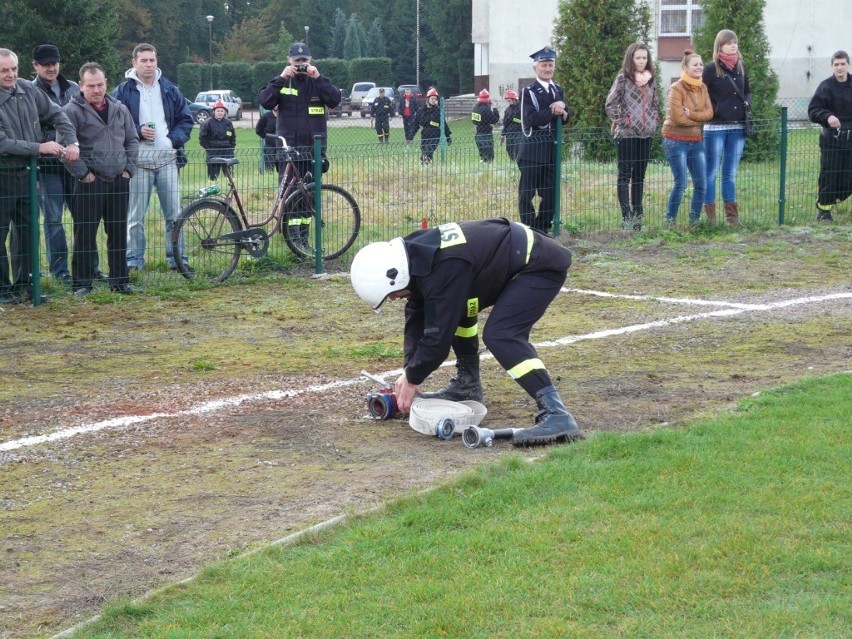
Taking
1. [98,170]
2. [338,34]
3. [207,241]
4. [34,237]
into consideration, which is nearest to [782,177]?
[207,241]

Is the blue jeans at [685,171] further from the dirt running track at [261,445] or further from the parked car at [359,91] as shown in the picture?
the parked car at [359,91]

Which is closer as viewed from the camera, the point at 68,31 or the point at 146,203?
the point at 146,203

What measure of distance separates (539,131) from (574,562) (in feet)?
34.3

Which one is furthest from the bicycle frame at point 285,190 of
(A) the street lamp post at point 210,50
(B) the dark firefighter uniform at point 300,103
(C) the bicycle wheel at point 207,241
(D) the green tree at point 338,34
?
(D) the green tree at point 338,34

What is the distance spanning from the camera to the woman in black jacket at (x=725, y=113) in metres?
15.3

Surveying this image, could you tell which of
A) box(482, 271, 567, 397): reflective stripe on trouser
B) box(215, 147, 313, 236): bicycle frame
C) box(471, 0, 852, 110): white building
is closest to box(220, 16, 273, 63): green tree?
box(471, 0, 852, 110): white building

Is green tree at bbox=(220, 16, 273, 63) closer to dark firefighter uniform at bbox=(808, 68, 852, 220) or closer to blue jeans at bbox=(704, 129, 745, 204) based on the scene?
dark firefighter uniform at bbox=(808, 68, 852, 220)

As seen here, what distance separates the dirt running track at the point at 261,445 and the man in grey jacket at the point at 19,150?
641mm

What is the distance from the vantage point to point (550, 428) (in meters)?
6.78

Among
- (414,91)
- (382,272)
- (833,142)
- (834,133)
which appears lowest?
(382,272)

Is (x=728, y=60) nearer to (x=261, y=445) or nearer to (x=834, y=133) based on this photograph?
(x=834, y=133)

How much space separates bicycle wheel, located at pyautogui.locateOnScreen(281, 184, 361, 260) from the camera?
13102mm

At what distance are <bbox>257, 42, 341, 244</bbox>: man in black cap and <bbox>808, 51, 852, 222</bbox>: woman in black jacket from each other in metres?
6.64

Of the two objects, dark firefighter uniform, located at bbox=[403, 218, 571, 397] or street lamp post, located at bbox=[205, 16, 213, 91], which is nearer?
dark firefighter uniform, located at bbox=[403, 218, 571, 397]
